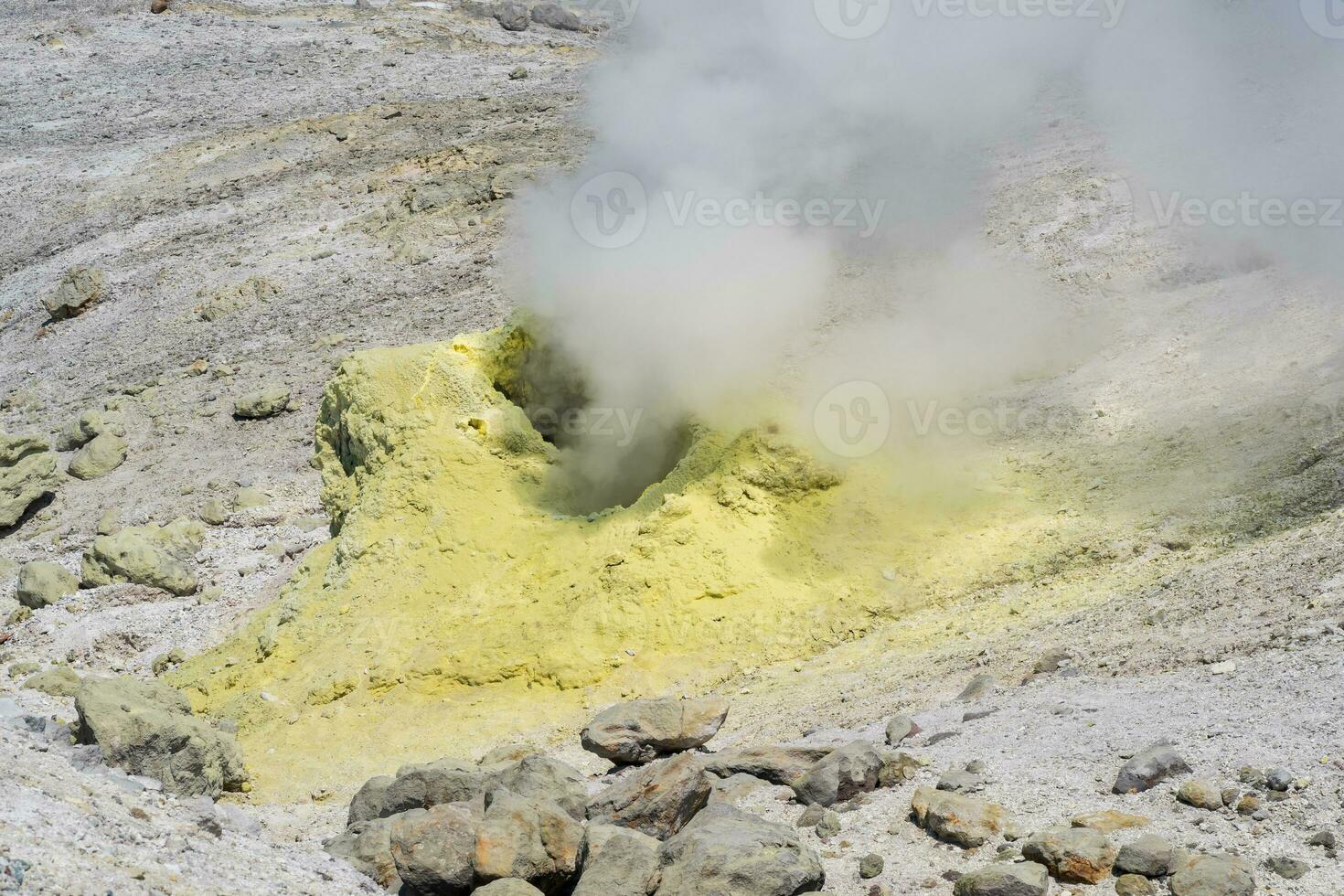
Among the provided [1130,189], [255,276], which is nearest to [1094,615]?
[1130,189]

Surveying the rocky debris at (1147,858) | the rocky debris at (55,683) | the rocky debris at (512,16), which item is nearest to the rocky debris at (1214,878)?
the rocky debris at (1147,858)

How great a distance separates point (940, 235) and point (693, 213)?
3094 mm

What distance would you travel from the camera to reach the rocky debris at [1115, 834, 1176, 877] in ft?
12.1

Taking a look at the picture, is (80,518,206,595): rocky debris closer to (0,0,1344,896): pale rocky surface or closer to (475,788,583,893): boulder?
(0,0,1344,896): pale rocky surface

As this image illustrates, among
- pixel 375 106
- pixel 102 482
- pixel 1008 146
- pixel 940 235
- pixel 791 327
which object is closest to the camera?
pixel 791 327

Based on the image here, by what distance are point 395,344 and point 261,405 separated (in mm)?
1568

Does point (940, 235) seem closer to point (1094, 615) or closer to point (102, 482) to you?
point (1094, 615)

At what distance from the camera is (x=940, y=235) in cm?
1134

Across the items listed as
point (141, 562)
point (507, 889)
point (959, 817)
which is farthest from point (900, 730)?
point (141, 562)

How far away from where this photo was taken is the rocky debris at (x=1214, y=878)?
3.50m

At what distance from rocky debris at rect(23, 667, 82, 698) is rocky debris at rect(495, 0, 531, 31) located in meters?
20.1

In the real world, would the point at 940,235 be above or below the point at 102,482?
above

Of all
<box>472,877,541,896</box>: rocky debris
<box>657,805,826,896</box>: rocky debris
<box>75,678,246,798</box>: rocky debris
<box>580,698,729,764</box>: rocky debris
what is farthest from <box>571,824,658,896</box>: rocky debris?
<box>75,678,246,798</box>: rocky debris

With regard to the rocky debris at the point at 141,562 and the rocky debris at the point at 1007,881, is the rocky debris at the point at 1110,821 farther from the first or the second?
the rocky debris at the point at 141,562
